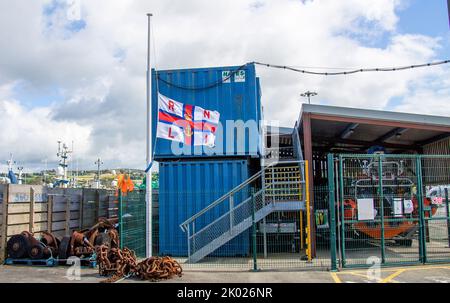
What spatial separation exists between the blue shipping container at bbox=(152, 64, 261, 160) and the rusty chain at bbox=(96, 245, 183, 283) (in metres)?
4.76

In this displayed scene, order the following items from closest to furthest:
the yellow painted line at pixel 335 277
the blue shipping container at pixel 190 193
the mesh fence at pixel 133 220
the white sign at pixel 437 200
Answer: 1. the yellow painted line at pixel 335 277
2. the mesh fence at pixel 133 220
3. the blue shipping container at pixel 190 193
4. the white sign at pixel 437 200

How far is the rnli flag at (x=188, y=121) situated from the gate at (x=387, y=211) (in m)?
4.48

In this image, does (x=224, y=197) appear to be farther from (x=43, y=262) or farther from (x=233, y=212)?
(x=43, y=262)

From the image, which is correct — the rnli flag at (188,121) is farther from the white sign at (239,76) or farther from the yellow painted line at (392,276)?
the yellow painted line at (392,276)

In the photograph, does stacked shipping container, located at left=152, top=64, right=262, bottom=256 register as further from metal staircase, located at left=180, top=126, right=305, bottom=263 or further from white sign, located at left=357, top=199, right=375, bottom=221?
white sign, located at left=357, top=199, right=375, bottom=221

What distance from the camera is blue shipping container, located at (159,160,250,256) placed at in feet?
45.2

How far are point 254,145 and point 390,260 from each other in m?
5.47

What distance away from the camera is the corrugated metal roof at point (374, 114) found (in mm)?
13391

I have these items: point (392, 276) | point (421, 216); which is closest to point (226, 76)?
point (421, 216)

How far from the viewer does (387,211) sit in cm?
1387

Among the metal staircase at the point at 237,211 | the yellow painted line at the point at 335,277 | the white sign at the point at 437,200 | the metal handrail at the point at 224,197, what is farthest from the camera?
the white sign at the point at 437,200

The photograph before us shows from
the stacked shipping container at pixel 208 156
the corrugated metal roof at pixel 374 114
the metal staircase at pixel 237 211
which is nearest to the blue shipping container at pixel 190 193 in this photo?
the stacked shipping container at pixel 208 156
